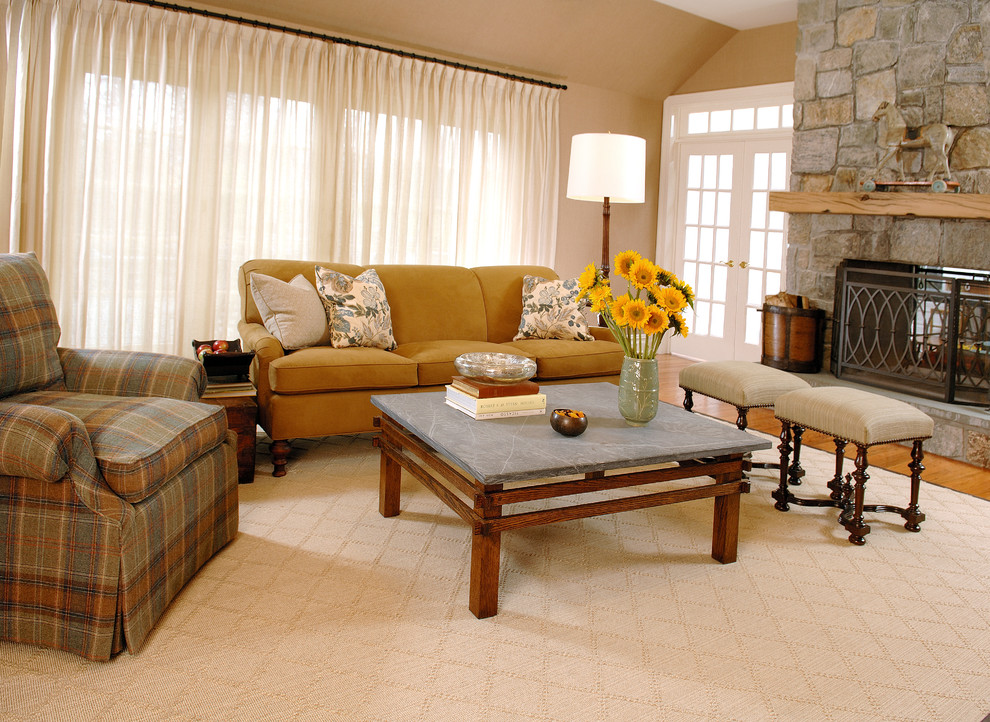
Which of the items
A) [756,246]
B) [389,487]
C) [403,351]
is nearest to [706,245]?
[756,246]

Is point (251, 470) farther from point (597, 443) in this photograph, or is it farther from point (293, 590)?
point (597, 443)

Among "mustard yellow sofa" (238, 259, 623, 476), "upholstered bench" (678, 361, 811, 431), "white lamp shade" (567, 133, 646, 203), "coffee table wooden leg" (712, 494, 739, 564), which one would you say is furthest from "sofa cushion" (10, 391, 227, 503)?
"white lamp shade" (567, 133, 646, 203)

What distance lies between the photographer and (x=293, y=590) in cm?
233

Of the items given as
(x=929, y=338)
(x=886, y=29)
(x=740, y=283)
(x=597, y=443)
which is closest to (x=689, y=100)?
(x=740, y=283)

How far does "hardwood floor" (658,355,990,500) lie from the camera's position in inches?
143

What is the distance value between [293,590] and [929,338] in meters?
3.64

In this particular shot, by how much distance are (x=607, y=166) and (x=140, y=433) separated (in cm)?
336

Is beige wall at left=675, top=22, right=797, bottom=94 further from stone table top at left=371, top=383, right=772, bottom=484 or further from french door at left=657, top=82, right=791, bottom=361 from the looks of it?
Answer: stone table top at left=371, top=383, right=772, bottom=484

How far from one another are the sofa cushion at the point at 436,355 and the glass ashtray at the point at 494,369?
2.38 feet

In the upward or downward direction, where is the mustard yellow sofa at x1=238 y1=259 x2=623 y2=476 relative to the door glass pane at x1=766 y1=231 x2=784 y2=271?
downward

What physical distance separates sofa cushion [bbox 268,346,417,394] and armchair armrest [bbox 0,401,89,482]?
1.52m

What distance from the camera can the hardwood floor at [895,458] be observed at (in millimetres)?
3623

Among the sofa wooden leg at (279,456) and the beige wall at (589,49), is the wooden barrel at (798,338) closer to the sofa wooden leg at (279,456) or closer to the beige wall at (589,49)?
the beige wall at (589,49)

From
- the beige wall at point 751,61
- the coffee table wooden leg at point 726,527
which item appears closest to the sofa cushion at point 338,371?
the coffee table wooden leg at point 726,527
